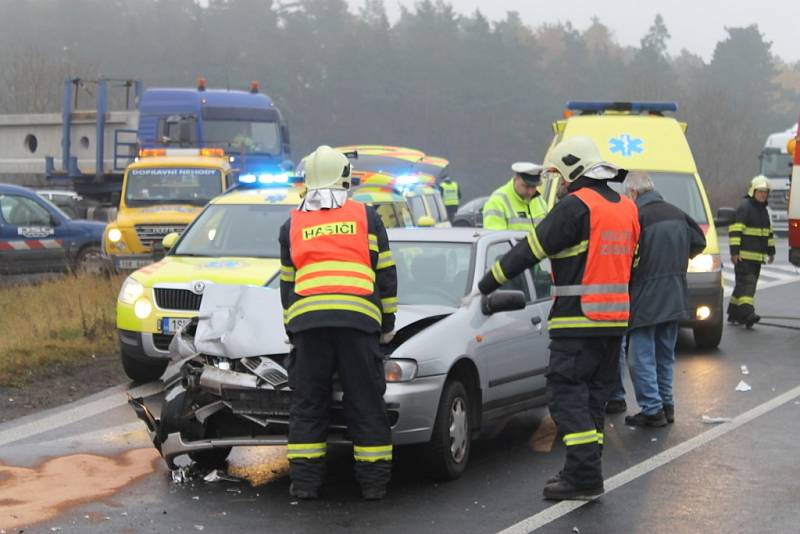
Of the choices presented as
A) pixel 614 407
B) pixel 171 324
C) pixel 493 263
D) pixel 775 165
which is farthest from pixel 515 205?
pixel 775 165

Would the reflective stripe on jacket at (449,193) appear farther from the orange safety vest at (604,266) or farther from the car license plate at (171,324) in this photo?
the orange safety vest at (604,266)

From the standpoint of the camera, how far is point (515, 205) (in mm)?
11531

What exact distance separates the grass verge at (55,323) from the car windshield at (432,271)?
12.9 ft

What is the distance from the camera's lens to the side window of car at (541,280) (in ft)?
29.7

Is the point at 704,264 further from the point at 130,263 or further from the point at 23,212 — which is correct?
the point at 23,212

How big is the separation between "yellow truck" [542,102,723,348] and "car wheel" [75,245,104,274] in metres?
6.29

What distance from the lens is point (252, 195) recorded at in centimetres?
1325

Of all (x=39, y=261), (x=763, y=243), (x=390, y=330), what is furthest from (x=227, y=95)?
(x=390, y=330)

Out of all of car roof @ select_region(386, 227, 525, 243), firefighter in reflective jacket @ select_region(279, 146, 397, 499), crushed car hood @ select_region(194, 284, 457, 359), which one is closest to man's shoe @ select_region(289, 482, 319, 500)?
firefighter in reflective jacket @ select_region(279, 146, 397, 499)

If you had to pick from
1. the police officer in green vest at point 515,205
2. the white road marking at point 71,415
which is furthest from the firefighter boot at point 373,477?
the police officer in green vest at point 515,205

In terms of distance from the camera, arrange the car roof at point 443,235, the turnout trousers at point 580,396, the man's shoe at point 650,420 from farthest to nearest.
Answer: the man's shoe at point 650,420
the car roof at point 443,235
the turnout trousers at point 580,396

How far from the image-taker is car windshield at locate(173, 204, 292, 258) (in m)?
12.3

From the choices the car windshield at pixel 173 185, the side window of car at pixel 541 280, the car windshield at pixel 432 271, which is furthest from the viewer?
the car windshield at pixel 173 185

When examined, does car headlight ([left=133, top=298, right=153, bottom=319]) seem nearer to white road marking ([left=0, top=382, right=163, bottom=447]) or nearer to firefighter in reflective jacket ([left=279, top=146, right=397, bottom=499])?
white road marking ([left=0, top=382, right=163, bottom=447])
